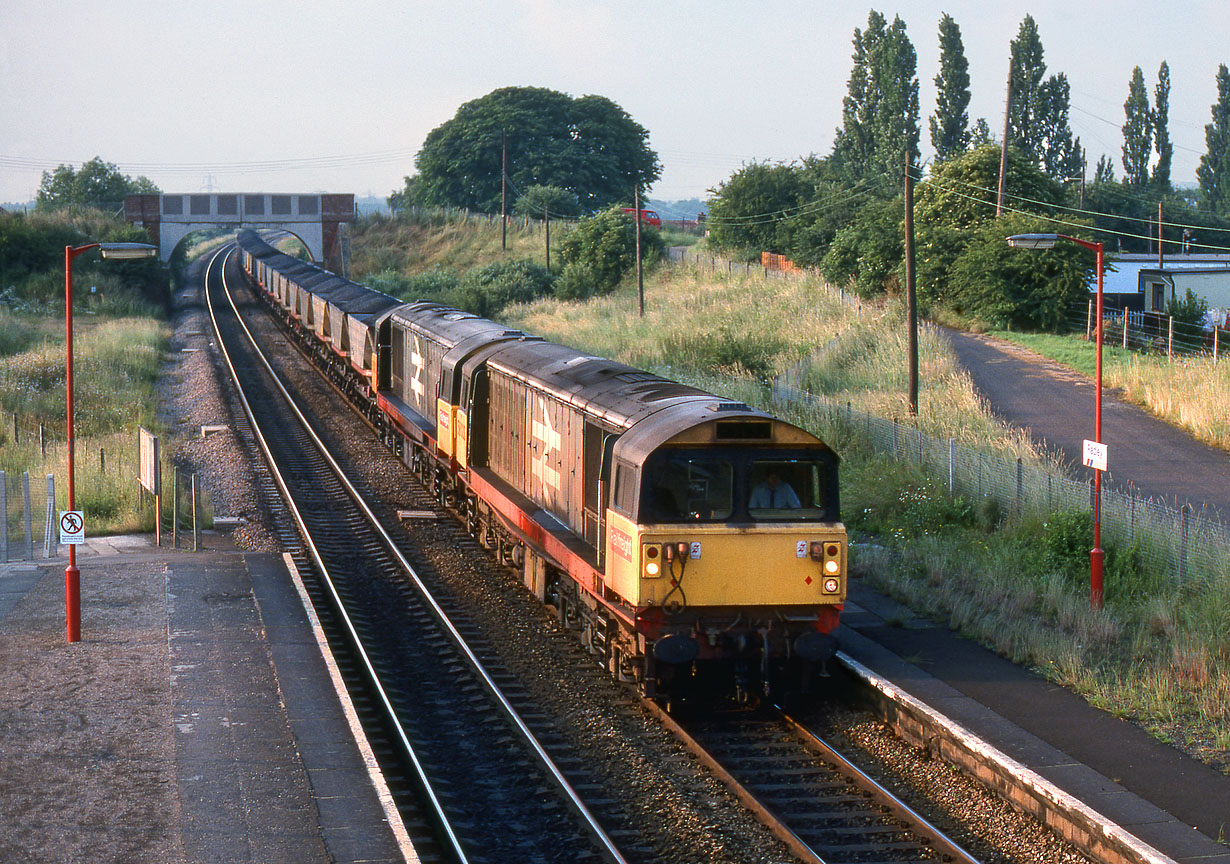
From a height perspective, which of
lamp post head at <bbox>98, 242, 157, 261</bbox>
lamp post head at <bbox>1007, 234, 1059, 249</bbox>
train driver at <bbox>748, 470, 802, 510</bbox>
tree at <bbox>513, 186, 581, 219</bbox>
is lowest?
train driver at <bbox>748, 470, 802, 510</bbox>

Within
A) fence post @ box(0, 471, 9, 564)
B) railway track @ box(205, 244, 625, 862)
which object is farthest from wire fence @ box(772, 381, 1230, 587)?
fence post @ box(0, 471, 9, 564)

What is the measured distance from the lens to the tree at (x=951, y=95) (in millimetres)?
63469

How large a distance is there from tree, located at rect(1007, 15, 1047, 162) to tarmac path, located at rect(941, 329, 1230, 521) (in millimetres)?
39792

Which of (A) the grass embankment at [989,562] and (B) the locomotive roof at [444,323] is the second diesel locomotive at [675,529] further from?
(B) the locomotive roof at [444,323]

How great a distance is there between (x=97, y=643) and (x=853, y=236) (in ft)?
121

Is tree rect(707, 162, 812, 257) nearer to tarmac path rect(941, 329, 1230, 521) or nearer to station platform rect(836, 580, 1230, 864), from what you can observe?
tarmac path rect(941, 329, 1230, 521)

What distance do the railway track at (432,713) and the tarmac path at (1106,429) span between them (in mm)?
11984

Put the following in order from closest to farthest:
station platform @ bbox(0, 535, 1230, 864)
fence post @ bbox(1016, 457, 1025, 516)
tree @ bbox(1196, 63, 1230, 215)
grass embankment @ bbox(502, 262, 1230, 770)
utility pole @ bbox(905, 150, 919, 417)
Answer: station platform @ bbox(0, 535, 1230, 864) < grass embankment @ bbox(502, 262, 1230, 770) < fence post @ bbox(1016, 457, 1025, 516) < utility pole @ bbox(905, 150, 919, 417) < tree @ bbox(1196, 63, 1230, 215)

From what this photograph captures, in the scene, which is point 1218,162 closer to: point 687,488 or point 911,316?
point 911,316

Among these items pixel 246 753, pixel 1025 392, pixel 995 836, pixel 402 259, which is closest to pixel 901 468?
pixel 1025 392

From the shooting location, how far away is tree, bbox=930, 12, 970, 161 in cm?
6347

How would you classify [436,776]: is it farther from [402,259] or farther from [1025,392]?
[402,259]

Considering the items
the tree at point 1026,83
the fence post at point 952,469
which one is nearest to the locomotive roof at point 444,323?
the fence post at point 952,469

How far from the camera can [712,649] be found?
37.5 feet
